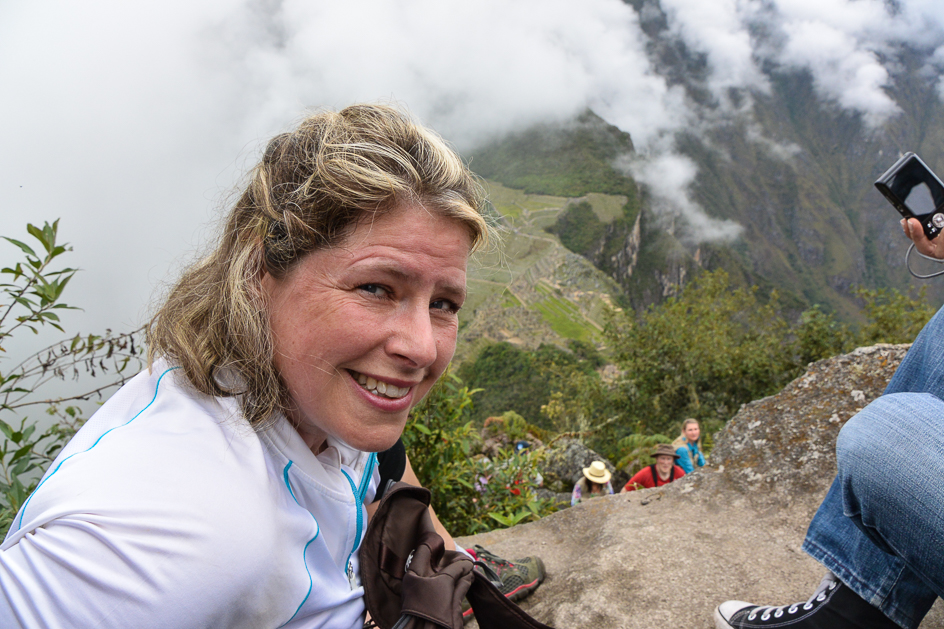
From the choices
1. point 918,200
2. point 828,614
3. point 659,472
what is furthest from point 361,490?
point 659,472

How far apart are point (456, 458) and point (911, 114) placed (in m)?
239

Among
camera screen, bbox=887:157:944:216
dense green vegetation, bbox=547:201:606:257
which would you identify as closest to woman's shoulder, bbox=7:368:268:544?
camera screen, bbox=887:157:944:216

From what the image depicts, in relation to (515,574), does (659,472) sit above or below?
below

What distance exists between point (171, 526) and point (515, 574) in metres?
1.91

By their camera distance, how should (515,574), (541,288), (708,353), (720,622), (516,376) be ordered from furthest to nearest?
(541,288), (516,376), (708,353), (515,574), (720,622)

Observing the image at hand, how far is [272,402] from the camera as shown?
4.06 feet

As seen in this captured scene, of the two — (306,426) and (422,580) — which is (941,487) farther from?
(306,426)

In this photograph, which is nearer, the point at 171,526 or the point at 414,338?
the point at 171,526

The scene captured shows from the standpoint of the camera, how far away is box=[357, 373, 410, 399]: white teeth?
1.25m

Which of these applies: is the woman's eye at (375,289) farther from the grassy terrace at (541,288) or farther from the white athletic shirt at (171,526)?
the grassy terrace at (541,288)

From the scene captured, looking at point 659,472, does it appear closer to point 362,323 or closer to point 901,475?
A: point 901,475

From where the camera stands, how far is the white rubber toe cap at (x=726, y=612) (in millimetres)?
1914

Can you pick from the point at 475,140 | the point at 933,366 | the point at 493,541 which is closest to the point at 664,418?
the point at 493,541

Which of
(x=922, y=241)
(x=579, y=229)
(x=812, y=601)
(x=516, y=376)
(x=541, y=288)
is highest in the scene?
(x=922, y=241)
